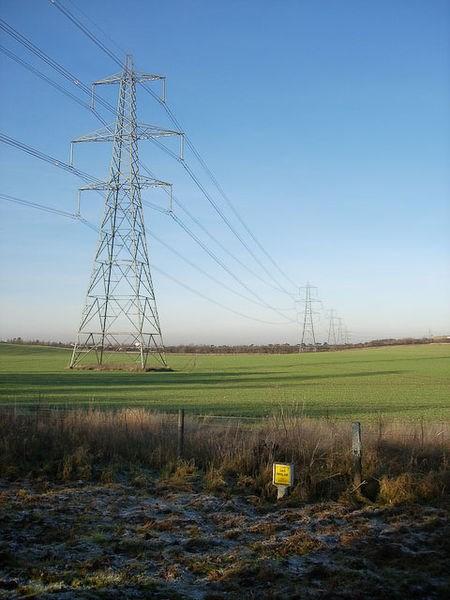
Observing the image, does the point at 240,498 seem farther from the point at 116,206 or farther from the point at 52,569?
the point at 116,206

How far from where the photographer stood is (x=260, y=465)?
11.2m

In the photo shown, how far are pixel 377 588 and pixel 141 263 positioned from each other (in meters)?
47.6

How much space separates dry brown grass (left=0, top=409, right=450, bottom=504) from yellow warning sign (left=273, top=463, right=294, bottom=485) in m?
0.32

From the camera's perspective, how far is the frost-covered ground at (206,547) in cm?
644

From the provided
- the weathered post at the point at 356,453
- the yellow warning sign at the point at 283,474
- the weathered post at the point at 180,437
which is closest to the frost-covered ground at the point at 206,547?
the yellow warning sign at the point at 283,474

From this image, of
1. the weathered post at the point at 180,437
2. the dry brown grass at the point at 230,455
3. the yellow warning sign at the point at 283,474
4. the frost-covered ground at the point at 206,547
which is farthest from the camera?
the weathered post at the point at 180,437

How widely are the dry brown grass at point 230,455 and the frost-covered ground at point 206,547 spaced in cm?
52

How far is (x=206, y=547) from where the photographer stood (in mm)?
7762

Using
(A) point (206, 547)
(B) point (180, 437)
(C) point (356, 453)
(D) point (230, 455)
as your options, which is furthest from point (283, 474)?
(B) point (180, 437)

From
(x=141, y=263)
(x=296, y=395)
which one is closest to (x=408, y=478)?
(x=296, y=395)

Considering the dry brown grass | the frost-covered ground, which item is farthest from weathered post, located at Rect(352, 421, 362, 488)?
the frost-covered ground

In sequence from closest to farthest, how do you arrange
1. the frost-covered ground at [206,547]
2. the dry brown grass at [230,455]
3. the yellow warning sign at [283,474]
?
1. the frost-covered ground at [206,547]
2. the yellow warning sign at [283,474]
3. the dry brown grass at [230,455]

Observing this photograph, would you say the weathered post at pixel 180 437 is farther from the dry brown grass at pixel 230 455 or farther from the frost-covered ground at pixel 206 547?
the frost-covered ground at pixel 206 547

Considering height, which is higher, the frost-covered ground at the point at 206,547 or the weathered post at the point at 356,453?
the weathered post at the point at 356,453
